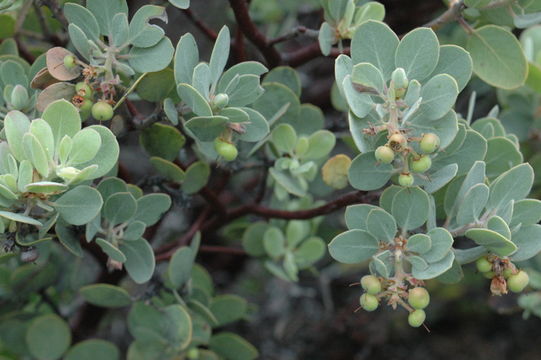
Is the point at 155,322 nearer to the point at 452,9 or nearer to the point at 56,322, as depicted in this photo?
the point at 56,322

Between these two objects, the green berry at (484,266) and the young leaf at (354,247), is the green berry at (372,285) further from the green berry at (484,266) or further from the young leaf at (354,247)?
the green berry at (484,266)

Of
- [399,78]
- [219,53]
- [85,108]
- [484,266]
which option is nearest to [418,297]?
[484,266]

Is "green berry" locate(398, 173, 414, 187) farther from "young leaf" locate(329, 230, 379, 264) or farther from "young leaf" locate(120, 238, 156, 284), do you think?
"young leaf" locate(120, 238, 156, 284)

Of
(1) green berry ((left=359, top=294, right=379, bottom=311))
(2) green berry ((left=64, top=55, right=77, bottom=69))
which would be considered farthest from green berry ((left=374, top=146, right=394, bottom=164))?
(2) green berry ((left=64, top=55, right=77, bottom=69))

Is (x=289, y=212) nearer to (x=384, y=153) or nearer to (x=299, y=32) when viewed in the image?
(x=299, y=32)

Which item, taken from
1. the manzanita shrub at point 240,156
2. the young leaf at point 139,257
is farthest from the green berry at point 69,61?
the young leaf at point 139,257

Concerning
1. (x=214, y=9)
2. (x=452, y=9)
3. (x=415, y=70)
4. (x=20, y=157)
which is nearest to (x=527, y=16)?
(x=452, y=9)
